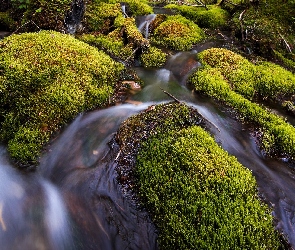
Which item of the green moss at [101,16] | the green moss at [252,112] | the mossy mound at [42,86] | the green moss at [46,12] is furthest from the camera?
the green moss at [101,16]

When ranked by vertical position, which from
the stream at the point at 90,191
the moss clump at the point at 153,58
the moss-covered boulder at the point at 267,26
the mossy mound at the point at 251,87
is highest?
the moss-covered boulder at the point at 267,26

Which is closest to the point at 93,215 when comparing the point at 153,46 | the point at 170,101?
the point at 170,101

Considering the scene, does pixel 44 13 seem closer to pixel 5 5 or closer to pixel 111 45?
pixel 111 45

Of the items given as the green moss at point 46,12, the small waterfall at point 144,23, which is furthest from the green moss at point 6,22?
the small waterfall at point 144,23

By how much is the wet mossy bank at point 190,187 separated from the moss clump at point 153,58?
2645 millimetres

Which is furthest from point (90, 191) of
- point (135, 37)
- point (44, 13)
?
point (44, 13)

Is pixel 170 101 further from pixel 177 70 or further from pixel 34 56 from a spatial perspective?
pixel 34 56

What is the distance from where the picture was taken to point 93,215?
3.72 metres

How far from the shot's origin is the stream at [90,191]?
3523 millimetres

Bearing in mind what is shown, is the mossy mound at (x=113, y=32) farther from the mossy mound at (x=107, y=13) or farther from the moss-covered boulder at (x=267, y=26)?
the moss-covered boulder at (x=267, y=26)

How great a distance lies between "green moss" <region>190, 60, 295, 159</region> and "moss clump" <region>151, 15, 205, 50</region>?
1802 millimetres

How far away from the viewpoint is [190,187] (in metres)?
3.72

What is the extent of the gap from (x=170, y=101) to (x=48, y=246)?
337 centimetres

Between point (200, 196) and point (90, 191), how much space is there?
61.0 inches
